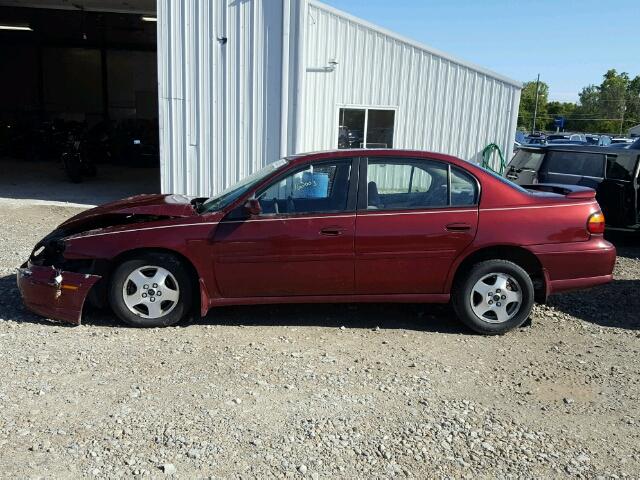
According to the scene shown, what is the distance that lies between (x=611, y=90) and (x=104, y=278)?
346 ft

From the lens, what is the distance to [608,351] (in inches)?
188

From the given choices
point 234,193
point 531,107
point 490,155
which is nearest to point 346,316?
point 234,193

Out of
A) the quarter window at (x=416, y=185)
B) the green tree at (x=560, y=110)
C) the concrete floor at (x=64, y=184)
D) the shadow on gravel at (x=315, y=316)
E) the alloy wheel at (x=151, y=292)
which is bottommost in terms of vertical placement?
the concrete floor at (x=64, y=184)

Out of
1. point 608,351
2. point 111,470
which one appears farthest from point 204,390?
point 608,351

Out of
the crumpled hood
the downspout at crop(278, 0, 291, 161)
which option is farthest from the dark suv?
the crumpled hood

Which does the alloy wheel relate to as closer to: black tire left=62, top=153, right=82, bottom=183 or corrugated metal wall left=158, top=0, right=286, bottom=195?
corrugated metal wall left=158, top=0, right=286, bottom=195

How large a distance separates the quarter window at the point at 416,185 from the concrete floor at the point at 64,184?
850 cm

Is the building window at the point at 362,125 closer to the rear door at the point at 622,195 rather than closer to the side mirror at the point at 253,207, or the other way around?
the rear door at the point at 622,195

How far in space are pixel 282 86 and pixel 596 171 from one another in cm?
536

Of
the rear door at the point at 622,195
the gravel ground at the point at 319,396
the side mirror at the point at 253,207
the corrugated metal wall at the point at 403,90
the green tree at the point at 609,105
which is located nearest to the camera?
the gravel ground at the point at 319,396

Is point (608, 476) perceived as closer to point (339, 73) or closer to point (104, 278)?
point (104, 278)

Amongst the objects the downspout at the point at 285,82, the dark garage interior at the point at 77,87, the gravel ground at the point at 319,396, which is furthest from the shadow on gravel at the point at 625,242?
the dark garage interior at the point at 77,87

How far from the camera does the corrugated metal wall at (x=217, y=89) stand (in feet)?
33.1

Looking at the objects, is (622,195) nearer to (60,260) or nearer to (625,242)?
(625,242)
